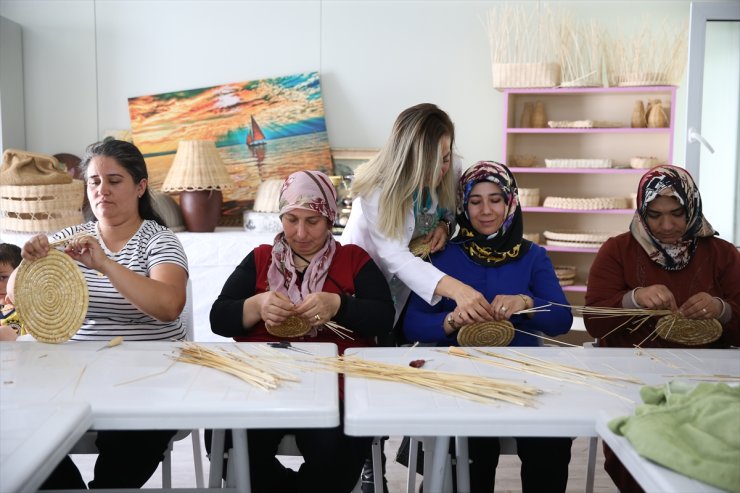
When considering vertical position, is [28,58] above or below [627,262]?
above

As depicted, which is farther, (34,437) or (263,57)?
(263,57)

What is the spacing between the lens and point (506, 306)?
2424 millimetres

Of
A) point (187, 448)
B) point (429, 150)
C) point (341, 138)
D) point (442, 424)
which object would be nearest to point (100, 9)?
point (341, 138)

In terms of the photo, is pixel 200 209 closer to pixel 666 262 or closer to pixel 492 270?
pixel 492 270

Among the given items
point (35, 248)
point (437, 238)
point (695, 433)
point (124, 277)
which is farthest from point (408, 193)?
point (695, 433)

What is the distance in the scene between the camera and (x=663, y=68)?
5109mm

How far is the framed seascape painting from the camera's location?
18.0ft

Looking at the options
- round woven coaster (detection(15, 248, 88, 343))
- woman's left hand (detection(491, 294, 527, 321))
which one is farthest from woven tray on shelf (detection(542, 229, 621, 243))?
round woven coaster (detection(15, 248, 88, 343))

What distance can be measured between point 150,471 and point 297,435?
1.70 feet

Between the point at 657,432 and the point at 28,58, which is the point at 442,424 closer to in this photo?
the point at 657,432

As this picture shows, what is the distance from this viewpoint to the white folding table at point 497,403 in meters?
1.53

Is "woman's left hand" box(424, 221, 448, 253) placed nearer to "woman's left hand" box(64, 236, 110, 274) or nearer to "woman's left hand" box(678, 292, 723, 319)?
"woman's left hand" box(678, 292, 723, 319)

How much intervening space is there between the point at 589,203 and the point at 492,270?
2.65 metres

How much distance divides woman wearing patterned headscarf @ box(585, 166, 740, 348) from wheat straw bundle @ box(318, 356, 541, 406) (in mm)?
1069
